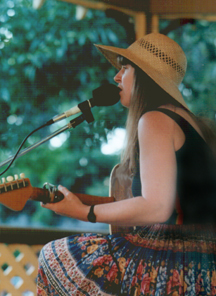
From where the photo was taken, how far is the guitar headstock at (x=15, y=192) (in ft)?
3.04

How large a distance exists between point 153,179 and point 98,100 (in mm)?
311

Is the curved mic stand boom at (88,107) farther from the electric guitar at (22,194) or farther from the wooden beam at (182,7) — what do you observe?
the wooden beam at (182,7)

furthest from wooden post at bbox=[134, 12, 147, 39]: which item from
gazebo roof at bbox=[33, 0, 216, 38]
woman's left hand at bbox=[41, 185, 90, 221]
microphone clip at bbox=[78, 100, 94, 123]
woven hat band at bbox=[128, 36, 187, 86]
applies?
woman's left hand at bbox=[41, 185, 90, 221]

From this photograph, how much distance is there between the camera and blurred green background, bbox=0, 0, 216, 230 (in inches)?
71.4

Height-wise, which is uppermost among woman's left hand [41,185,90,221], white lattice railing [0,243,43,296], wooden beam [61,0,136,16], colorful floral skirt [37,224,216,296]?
wooden beam [61,0,136,16]

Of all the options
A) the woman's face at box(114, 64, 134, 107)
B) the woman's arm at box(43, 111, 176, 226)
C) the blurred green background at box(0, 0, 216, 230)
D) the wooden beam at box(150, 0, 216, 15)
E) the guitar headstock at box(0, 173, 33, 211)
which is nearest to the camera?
the woman's arm at box(43, 111, 176, 226)

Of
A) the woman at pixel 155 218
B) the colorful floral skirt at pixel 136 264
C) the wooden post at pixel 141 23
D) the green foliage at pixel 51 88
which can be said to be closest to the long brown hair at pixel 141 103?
the woman at pixel 155 218

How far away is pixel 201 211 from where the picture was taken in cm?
89

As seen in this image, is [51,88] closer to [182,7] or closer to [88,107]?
[182,7]

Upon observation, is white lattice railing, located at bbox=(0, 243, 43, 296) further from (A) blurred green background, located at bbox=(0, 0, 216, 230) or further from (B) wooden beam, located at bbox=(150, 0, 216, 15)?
(B) wooden beam, located at bbox=(150, 0, 216, 15)

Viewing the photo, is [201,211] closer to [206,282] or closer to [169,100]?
[206,282]

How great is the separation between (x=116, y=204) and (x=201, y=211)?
235 mm

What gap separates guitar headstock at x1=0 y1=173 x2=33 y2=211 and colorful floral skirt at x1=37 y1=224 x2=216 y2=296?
A: 0.16 m

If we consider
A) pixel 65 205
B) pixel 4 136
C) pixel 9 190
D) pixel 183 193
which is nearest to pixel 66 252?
pixel 65 205
